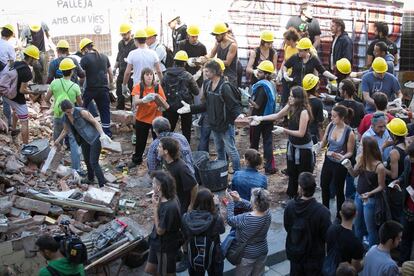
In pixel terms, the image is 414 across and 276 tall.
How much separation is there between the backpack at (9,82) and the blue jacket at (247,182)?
5211 mm

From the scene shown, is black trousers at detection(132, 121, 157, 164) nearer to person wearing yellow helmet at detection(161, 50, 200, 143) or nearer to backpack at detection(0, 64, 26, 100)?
person wearing yellow helmet at detection(161, 50, 200, 143)

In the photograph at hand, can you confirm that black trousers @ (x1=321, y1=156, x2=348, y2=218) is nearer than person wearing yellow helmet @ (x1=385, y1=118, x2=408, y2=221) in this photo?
No

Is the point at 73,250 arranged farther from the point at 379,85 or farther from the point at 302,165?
the point at 379,85

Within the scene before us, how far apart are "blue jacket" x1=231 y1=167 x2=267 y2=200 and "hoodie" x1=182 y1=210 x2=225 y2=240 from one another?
2.54 ft

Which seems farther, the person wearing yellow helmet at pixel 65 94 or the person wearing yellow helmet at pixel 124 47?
the person wearing yellow helmet at pixel 124 47

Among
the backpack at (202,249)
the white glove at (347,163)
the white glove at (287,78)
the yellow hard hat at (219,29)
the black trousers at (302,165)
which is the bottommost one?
the backpack at (202,249)

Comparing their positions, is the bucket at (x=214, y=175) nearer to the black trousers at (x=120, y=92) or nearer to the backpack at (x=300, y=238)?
the backpack at (x=300, y=238)

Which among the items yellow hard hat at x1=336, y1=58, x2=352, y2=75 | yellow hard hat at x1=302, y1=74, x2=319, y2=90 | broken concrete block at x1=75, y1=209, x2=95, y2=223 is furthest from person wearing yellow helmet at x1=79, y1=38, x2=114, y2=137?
yellow hard hat at x1=336, y1=58, x2=352, y2=75

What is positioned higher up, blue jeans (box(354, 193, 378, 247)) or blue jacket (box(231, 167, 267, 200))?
blue jacket (box(231, 167, 267, 200))

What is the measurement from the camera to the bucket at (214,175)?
9555 mm

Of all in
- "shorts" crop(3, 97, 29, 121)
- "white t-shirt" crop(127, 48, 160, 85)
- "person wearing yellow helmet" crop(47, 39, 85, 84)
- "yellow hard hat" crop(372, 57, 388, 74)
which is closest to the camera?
"yellow hard hat" crop(372, 57, 388, 74)

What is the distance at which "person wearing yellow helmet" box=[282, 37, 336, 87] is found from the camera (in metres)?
10.9

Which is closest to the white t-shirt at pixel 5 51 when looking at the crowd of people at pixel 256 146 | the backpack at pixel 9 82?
the crowd of people at pixel 256 146

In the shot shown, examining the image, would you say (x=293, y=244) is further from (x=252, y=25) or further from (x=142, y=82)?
(x=252, y=25)
